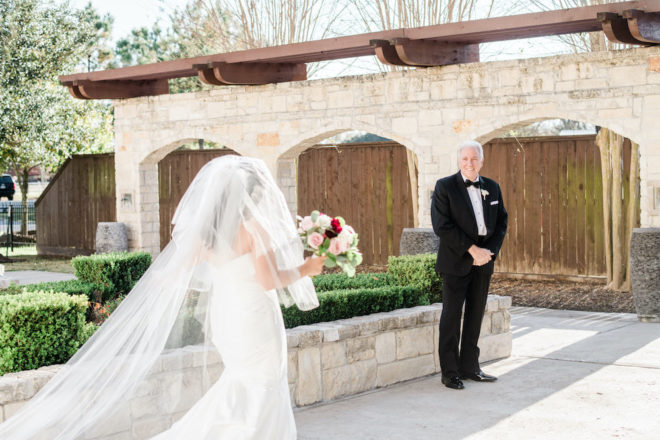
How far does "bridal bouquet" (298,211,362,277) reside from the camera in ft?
15.1

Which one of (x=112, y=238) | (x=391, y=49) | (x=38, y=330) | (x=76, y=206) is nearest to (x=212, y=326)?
(x=38, y=330)

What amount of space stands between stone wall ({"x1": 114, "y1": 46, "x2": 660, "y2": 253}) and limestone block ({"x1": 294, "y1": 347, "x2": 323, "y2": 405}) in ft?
17.9

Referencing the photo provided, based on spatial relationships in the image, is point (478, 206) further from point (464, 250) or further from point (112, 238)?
point (112, 238)

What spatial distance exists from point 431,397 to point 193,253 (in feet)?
8.84

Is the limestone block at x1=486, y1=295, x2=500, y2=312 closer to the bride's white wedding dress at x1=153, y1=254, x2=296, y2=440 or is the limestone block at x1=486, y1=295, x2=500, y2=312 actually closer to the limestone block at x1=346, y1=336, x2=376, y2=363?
the limestone block at x1=346, y1=336, x2=376, y2=363

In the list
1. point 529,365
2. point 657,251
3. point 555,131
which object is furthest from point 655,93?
point 555,131

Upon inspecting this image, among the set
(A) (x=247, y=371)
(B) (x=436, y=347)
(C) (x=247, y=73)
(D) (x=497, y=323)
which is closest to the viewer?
(A) (x=247, y=371)

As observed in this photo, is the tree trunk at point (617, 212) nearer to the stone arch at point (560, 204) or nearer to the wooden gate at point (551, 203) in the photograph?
the stone arch at point (560, 204)

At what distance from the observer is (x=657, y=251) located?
9664 millimetres

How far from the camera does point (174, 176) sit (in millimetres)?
18594

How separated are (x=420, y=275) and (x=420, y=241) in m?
3.52

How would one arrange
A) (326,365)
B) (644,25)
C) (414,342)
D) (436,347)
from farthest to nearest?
(644,25) → (436,347) → (414,342) → (326,365)

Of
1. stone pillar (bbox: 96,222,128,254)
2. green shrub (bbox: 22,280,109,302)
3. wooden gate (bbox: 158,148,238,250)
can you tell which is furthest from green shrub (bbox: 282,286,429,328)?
wooden gate (bbox: 158,148,238,250)

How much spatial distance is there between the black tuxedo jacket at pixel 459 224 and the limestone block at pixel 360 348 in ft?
2.62
